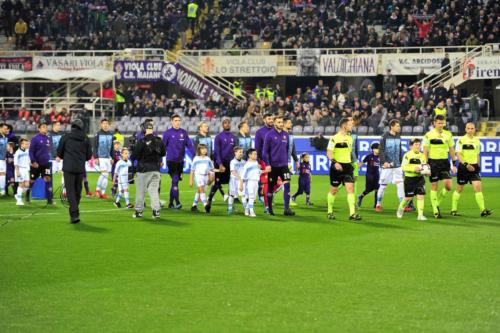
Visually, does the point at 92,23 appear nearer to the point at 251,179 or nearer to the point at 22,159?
the point at 22,159

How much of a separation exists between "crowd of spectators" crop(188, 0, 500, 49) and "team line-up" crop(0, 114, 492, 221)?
2119cm

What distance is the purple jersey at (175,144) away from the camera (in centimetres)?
2153

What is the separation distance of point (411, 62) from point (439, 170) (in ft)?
77.1

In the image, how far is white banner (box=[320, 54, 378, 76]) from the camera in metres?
42.6

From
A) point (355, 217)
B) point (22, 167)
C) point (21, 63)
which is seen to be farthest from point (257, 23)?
point (355, 217)

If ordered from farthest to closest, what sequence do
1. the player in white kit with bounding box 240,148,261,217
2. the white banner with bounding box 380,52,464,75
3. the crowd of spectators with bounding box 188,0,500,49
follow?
the crowd of spectators with bounding box 188,0,500,49
the white banner with bounding box 380,52,464,75
the player in white kit with bounding box 240,148,261,217

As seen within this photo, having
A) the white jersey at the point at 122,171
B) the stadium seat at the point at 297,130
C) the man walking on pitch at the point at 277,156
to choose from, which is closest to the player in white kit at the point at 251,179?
the man walking on pitch at the point at 277,156

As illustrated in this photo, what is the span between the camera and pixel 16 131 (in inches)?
1652

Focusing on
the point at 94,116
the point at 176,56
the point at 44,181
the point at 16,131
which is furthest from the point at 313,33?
the point at 44,181

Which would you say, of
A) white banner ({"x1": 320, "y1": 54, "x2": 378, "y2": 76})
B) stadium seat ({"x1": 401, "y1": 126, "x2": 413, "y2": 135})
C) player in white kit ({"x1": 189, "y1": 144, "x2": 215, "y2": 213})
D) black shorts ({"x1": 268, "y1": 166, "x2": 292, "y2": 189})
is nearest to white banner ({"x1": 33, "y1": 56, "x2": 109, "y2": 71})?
white banner ({"x1": 320, "y1": 54, "x2": 378, "y2": 76})

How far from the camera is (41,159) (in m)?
22.4

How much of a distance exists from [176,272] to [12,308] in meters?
2.71

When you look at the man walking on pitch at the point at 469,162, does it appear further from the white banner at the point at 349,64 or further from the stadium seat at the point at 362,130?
the white banner at the point at 349,64

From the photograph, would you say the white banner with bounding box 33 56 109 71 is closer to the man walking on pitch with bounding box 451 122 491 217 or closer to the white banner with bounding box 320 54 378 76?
the white banner with bounding box 320 54 378 76
